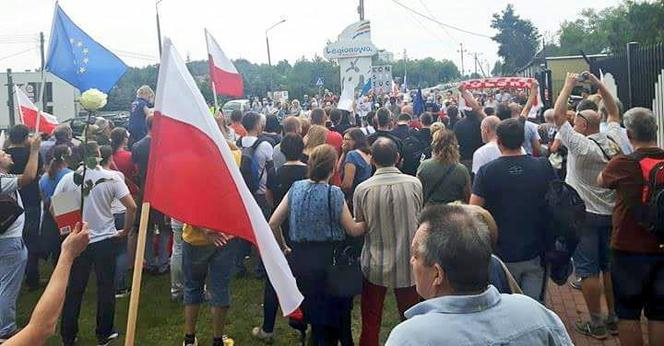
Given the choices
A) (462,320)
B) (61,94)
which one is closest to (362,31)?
(462,320)

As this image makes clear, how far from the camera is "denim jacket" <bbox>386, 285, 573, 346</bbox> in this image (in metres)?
1.93

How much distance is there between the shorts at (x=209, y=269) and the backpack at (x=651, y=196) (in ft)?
9.69

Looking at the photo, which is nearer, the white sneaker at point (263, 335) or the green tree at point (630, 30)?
the white sneaker at point (263, 335)

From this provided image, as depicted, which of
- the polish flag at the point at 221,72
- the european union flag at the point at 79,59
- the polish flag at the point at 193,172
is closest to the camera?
the polish flag at the point at 193,172

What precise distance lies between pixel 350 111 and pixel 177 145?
889 cm

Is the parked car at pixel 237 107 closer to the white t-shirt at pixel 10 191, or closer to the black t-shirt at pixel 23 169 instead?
the black t-shirt at pixel 23 169

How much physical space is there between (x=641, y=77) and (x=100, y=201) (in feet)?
24.9

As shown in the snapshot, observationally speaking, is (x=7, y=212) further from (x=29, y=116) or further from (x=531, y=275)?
(x=29, y=116)

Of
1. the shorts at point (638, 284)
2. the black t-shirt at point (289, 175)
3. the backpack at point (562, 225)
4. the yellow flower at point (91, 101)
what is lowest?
the shorts at point (638, 284)

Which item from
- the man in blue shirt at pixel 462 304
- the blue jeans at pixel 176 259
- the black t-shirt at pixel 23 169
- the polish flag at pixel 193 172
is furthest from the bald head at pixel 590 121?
the black t-shirt at pixel 23 169

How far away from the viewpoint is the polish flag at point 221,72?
7.64 m

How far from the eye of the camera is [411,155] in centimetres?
814

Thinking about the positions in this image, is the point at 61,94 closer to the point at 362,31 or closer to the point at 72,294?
the point at 362,31

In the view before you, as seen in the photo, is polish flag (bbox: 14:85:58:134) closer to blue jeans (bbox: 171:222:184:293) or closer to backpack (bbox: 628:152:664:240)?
blue jeans (bbox: 171:222:184:293)
